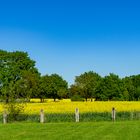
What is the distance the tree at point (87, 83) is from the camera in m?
131

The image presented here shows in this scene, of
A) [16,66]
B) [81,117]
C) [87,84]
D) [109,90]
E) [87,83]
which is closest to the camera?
[81,117]

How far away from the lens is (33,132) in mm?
24562

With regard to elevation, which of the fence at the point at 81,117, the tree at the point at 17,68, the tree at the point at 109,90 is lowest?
the fence at the point at 81,117

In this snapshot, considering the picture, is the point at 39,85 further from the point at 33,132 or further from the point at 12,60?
the point at 33,132

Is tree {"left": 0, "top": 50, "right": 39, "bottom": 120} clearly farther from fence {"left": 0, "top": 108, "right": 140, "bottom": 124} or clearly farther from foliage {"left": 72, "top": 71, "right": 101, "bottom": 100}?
fence {"left": 0, "top": 108, "right": 140, "bottom": 124}

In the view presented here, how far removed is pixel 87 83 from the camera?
134250mm

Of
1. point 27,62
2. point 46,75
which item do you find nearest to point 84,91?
point 46,75

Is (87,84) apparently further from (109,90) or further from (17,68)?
(17,68)

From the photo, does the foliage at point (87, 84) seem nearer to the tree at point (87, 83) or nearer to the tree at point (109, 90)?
the tree at point (87, 83)

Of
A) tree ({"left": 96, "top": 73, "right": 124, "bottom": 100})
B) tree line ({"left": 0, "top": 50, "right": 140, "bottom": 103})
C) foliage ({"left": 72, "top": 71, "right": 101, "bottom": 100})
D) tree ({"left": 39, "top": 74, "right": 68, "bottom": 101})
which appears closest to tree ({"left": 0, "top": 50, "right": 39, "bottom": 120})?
tree line ({"left": 0, "top": 50, "right": 140, "bottom": 103})

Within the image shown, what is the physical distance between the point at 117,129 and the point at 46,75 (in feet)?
339

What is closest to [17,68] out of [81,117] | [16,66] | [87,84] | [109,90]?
[16,66]

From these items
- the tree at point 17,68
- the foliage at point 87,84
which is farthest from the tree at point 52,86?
the foliage at point 87,84

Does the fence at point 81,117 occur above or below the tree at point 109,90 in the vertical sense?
below
